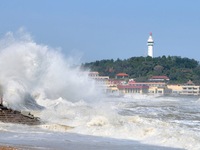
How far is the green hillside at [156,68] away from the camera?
14200 centimetres

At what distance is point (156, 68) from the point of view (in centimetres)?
14362

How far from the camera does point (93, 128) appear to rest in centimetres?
1883

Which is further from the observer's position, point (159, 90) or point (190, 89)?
point (190, 89)

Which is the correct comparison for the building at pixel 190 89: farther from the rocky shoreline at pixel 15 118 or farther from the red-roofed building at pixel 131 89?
the rocky shoreline at pixel 15 118

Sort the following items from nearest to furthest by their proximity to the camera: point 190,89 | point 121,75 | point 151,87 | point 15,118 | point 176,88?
point 15,118 → point 151,87 → point 190,89 → point 176,88 → point 121,75

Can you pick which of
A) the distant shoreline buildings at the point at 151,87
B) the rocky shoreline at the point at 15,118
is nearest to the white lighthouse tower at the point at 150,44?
the distant shoreline buildings at the point at 151,87

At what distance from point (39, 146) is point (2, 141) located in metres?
1.15

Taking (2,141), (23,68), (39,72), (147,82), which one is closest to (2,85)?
(23,68)

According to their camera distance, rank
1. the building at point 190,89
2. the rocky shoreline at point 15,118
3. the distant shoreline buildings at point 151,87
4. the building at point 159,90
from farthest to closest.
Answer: the building at point 190,89
the building at point 159,90
the distant shoreline buildings at point 151,87
the rocky shoreline at point 15,118

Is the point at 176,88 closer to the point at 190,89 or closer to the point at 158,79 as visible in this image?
the point at 190,89

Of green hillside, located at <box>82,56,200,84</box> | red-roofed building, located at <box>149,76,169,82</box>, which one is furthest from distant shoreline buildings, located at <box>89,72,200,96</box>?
green hillside, located at <box>82,56,200,84</box>

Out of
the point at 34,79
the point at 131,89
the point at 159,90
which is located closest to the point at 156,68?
the point at 159,90

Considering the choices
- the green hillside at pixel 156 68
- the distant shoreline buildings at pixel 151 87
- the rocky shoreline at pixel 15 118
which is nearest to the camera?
the rocky shoreline at pixel 15 118

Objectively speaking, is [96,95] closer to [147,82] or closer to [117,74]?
[147,82]
